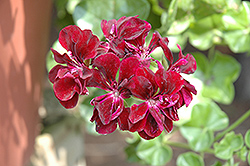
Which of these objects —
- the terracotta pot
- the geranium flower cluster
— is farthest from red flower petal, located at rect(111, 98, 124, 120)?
the terracotta pot

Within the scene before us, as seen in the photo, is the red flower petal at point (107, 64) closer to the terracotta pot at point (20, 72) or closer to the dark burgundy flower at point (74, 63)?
the dark burgundy flower at point (74, 63)

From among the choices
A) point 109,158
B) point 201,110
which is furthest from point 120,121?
point 109,158

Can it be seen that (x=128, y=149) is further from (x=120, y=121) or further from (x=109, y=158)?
(x=109, y=158)

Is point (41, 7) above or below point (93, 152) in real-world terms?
above

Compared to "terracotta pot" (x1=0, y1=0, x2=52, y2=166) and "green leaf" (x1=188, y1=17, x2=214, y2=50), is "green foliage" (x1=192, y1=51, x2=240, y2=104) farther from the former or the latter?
"terracotta pot" (x1=0, y1=0, x2=52, y2=166)

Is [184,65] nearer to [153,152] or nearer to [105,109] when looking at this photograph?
[105,109]

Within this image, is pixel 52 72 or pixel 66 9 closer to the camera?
pixel 52 72

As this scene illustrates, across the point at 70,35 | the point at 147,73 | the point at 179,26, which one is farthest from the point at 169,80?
the point at 179,26
